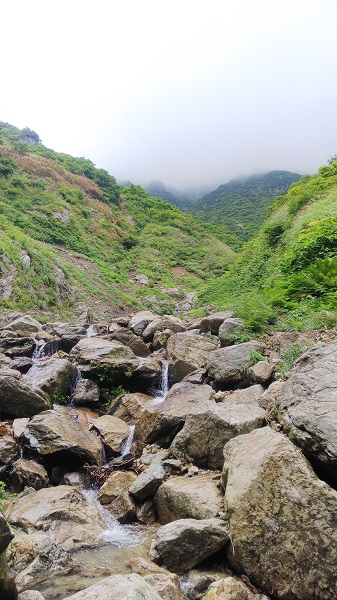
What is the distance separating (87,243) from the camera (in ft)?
115

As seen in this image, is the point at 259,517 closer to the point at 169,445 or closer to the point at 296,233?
the point at 169,445

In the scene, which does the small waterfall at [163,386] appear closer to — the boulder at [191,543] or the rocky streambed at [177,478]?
the rocky streambed at [177,478]

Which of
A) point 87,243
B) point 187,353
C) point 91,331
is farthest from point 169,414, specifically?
point 87,243

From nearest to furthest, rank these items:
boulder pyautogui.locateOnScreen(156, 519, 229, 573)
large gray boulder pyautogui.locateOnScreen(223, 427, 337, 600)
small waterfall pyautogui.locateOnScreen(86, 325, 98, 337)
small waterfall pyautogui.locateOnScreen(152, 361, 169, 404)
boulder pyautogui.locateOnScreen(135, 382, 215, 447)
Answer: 1. large gray boulder pyautogui.locateOnScreen(223, 427, 337, 600)
2. boulder pyautogui.locateOnScreen(156, 519, 229, 573)
3. boulder pyautogui.locateOnScreen(135, 382, 215, 447)
4. small waterfall pyautogui.locateOnScreen(152, 361, 169, 404)
5. small waterfall pyautogui.locateOnScreen(86, 325, 98, 337)

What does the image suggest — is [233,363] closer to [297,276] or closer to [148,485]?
[148,485]

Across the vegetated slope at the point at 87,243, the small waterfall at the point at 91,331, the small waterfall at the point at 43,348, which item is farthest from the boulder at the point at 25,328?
the vegetated slope at the point at 87,243

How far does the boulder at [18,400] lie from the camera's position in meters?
8.73

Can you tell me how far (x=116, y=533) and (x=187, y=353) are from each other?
6045mm

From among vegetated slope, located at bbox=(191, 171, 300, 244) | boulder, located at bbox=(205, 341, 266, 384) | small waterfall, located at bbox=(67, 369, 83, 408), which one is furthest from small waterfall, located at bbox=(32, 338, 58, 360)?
vegetated slope, located at bbox=(191, 171, 300, 244)

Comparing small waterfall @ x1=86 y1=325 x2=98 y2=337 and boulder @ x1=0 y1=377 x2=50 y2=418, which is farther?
small waterfall @ x1=86 y1=325 x2=98 y2=337

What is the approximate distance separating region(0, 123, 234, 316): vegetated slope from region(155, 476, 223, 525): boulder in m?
15.7

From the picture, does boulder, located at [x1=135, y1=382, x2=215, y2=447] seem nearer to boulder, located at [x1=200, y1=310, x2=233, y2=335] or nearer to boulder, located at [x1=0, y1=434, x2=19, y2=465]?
boulder, located at [x1=0, y1=434, x2=19, y2=465]

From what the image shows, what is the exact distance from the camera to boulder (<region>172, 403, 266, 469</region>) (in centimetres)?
610

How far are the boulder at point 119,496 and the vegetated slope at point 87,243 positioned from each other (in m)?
14.3
